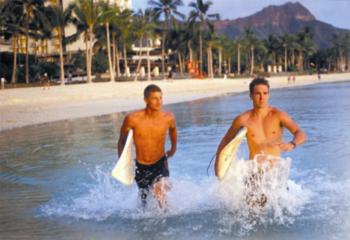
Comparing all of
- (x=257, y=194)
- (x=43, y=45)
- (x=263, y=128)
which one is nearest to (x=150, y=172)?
(x=257, y=194)

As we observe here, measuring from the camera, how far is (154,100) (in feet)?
17.0

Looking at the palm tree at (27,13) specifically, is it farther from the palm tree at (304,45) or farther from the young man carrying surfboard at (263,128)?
the palm tree at (304,45)

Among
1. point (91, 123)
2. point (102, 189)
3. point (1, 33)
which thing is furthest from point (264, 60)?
point (102, 189)

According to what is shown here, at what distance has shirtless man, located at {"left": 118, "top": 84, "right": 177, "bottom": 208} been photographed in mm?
5340

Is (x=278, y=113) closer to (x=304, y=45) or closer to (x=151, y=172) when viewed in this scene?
(x=151, y=172)

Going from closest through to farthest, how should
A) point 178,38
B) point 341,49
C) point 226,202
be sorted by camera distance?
1. point 226,202
2. point 178,38
3. point 341,49

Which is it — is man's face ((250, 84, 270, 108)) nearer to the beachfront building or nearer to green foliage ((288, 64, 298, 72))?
the beachfront building

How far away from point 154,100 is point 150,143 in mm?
452

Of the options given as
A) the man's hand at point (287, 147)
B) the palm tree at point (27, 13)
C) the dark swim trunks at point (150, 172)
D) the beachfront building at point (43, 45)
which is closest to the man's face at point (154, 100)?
the dark swim trunks at point (150, 172)

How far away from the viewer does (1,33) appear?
49438 millimetres

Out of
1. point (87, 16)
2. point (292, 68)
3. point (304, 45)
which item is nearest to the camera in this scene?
point (87, 16)

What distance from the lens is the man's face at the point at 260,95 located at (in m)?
4.79

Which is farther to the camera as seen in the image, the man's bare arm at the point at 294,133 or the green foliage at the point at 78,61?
the green foliage at the point at 78,61

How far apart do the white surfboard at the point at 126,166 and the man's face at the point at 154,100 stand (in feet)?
1.10
